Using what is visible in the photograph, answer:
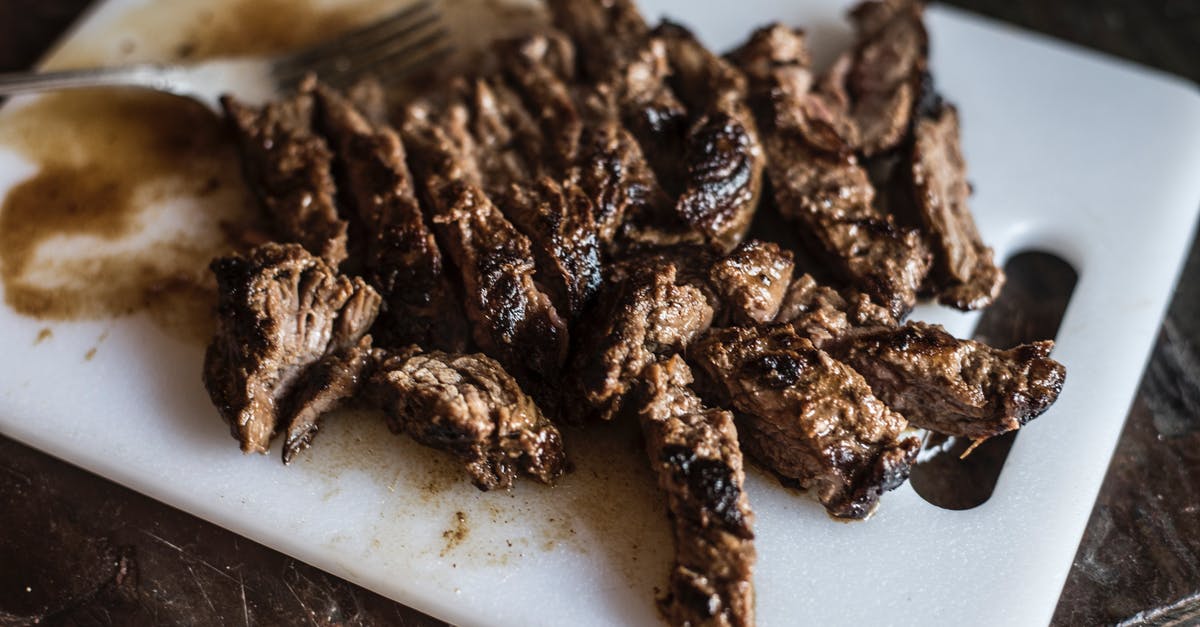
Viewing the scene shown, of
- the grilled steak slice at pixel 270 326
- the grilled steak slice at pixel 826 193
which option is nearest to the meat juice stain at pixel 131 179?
the grilled steak slice at pixel 270 326

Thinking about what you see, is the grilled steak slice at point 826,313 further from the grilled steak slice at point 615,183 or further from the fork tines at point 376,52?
the fork tines at point 376,52

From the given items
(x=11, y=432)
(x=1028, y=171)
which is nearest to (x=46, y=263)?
(x=11, y=432)

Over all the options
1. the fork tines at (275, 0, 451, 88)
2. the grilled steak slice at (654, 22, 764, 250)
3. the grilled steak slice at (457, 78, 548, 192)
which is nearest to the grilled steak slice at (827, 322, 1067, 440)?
the grilled steak slice at (654, 22, 764, 250)

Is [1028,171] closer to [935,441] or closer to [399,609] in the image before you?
[935,441]

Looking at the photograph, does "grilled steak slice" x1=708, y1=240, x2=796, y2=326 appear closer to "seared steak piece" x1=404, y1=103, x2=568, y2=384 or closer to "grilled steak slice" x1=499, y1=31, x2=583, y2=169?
"seared steak piece" x1=404, y1=103, x2=568, y2=384

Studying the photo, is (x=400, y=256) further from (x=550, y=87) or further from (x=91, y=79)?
(x=91, y=79)

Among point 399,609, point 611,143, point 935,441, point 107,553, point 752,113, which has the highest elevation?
point 752,113

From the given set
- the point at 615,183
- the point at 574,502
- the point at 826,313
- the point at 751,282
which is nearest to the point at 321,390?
the point at 574,502
